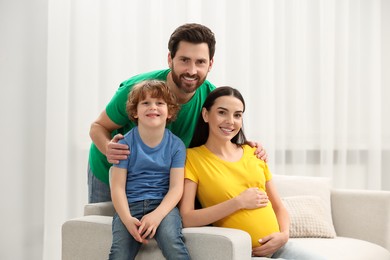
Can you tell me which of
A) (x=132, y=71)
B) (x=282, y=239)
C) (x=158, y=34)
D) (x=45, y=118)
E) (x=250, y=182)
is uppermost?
(x=158, y=34)

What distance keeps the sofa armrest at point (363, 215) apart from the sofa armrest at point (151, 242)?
1.54 metres

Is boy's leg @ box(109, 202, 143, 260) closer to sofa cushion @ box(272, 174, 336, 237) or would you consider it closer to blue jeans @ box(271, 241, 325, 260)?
blue jeans @ box(271, 241, 325, 260)

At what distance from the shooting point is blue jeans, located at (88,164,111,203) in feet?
8.95

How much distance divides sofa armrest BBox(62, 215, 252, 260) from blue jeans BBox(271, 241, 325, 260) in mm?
256

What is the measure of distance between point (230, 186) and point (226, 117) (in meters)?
0.26

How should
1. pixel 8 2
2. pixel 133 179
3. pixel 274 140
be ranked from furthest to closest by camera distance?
pixel 274 140 → pixel 8 2 → pixel 133 179

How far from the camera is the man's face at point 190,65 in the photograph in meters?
2.42

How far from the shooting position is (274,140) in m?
4.36

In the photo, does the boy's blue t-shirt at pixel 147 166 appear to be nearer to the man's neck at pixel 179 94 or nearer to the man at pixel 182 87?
the man at pixel 182 87

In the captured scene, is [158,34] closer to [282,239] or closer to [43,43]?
[43,43]

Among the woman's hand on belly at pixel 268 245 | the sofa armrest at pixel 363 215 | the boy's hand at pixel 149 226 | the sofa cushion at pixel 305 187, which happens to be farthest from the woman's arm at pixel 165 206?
the sofa armrest at pixel 363 215

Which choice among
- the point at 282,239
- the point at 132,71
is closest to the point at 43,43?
the point at 132,71

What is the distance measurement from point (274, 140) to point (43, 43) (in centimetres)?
174

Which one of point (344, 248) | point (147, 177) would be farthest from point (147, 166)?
point (344, 248)
